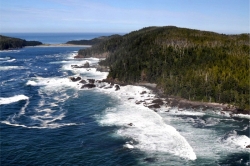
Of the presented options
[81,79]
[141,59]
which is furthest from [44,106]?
[141,59]

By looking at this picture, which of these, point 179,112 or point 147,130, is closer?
point 147,130

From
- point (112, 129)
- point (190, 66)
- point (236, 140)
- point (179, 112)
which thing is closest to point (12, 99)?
point (112, 129)

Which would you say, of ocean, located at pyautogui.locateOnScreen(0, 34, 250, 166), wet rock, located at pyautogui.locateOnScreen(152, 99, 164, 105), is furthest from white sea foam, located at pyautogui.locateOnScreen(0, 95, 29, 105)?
wet rock, located at pyautogui.locateOnScreen(152, 99, 164, 105)

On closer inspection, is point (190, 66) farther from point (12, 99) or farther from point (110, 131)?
point (12, 99)

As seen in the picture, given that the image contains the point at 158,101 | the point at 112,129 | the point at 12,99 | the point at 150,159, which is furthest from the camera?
the point at 12,99

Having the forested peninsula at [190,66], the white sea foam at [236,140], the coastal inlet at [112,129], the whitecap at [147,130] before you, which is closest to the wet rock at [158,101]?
the coastal inlet at [112,129]

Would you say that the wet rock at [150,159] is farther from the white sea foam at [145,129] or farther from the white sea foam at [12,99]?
the white sea foam at [12,99]

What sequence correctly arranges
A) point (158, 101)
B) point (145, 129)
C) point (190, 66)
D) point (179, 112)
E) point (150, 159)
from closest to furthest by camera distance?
point (150, 159) < point (145, 129) < point (179, 112) < point (158, 101) < point (190, 66)
